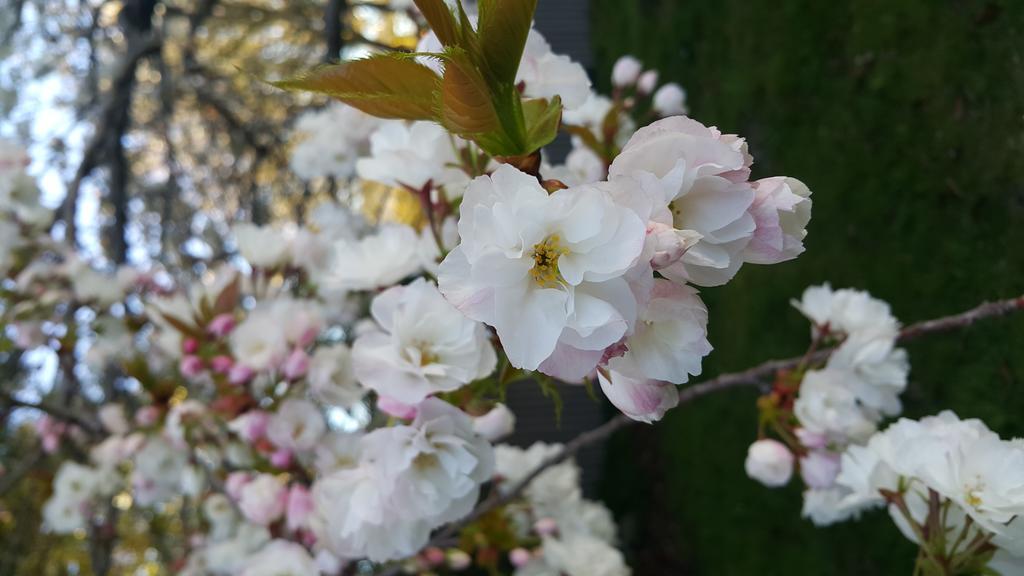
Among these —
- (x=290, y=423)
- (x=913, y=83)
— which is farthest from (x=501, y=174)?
(x=913, y=83)

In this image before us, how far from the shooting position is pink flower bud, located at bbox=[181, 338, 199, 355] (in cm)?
129

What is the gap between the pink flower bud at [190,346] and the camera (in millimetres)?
1293

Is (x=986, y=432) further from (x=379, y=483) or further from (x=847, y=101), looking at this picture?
(x=847, y=101)

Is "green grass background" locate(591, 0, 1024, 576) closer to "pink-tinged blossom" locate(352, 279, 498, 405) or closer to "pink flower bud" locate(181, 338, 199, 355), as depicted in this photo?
"pink-tinged blossom" locate(352, 279, 498, 405)

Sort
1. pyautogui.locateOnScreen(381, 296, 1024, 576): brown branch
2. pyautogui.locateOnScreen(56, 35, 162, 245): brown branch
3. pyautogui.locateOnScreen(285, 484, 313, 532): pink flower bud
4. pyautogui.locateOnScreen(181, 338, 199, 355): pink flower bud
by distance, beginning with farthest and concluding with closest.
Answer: pyautogui.locateOnScreen(56, 35, 162, 245): brown branch
pyautogui.locateOnScreen(181, 338, 199, 355): pink flower bud
pyautogui.locateOnScreen(285, 484, 313, 532): pink flower bud
pyautogui.locateOnScreen(381, 296, 1024, 576): brown branch

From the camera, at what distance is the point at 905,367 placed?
0.99 meters

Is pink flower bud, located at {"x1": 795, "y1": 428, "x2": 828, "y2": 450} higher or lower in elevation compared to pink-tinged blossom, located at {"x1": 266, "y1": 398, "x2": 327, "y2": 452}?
higher

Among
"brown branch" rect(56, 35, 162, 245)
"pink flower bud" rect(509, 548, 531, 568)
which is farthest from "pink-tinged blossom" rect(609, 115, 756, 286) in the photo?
"brown branch" rect(56, 35, 162, 245)

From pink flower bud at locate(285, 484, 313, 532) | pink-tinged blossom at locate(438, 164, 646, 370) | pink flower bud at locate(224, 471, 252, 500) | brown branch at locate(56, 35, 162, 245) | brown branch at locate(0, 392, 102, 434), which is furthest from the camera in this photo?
brown branch at locate(56, 35, 162, 245)

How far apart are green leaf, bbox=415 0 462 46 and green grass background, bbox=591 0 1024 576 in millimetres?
1127

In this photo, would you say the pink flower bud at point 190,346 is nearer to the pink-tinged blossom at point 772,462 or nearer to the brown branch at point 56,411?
the brown branch at point 56,411

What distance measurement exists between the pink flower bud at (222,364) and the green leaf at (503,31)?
3.01 ft

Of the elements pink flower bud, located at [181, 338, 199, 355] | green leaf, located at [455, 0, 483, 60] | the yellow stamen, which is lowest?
pink flower bud, located at [181, 338, 199, 355]

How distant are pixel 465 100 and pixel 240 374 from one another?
0.84 m
